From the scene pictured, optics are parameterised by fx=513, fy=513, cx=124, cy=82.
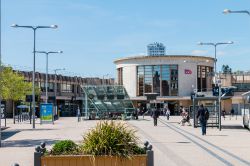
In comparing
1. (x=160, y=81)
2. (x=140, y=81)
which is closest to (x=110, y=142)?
(x=160, y=81)

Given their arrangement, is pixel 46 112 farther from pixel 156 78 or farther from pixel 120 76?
pixel 120 76

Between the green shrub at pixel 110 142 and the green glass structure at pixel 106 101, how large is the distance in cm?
4930

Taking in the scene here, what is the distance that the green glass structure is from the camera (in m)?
61.0

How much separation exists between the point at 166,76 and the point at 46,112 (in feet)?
154

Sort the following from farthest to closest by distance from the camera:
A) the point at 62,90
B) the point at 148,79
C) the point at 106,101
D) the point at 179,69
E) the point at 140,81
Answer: the point at 62,90 < the point at 140,81 < the point at 148,79 < the point at 179,69 < the point at 106,101

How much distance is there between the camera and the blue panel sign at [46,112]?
47844 millimetres

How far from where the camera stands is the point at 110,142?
425 inches

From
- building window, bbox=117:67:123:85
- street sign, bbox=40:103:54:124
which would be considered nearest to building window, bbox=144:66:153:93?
building window, bbox=117:67:123:85

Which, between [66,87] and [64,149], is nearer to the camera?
[64,149]

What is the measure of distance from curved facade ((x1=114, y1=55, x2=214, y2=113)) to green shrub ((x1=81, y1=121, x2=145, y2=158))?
264 ft

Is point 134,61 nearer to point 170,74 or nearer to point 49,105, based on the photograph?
point 170,74

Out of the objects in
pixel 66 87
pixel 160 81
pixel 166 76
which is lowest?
pixel 66 87

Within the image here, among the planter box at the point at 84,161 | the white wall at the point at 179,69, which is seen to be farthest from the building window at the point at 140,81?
the planter box at the point at 84,161

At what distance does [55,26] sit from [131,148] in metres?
31.8
